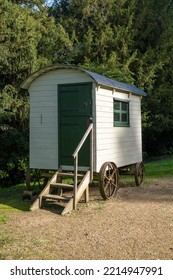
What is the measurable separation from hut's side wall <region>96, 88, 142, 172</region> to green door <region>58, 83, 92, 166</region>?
→ 298 millimetres

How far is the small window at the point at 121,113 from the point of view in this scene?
341 inches

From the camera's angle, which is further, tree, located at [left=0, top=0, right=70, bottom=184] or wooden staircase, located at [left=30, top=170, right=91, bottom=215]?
tree, located at [left=0, top=0, right=70, bottom=184]

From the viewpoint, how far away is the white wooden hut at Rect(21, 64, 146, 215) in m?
7.53

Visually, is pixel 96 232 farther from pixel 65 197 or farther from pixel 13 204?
pixel 13 204

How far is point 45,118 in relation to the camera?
809 cm

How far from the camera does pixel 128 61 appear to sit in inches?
680

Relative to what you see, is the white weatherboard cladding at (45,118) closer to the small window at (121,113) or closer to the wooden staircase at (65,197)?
the wooden staircase at (65,197)

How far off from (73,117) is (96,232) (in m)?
3.29

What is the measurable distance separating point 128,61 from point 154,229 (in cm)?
1325

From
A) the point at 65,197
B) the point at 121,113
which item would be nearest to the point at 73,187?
the point at 65,197

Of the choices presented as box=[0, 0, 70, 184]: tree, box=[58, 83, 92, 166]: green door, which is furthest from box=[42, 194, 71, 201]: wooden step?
box=[0, 0, 70, 184]: tree

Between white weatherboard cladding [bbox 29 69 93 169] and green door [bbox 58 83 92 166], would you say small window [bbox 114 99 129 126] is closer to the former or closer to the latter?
green door [bbox 58 83 92 166]

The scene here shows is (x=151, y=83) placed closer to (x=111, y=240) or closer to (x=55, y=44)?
(x=55, y=44)

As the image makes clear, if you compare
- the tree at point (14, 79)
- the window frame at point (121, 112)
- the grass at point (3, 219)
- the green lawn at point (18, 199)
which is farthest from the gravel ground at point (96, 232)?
the tree at point (14, 79)
